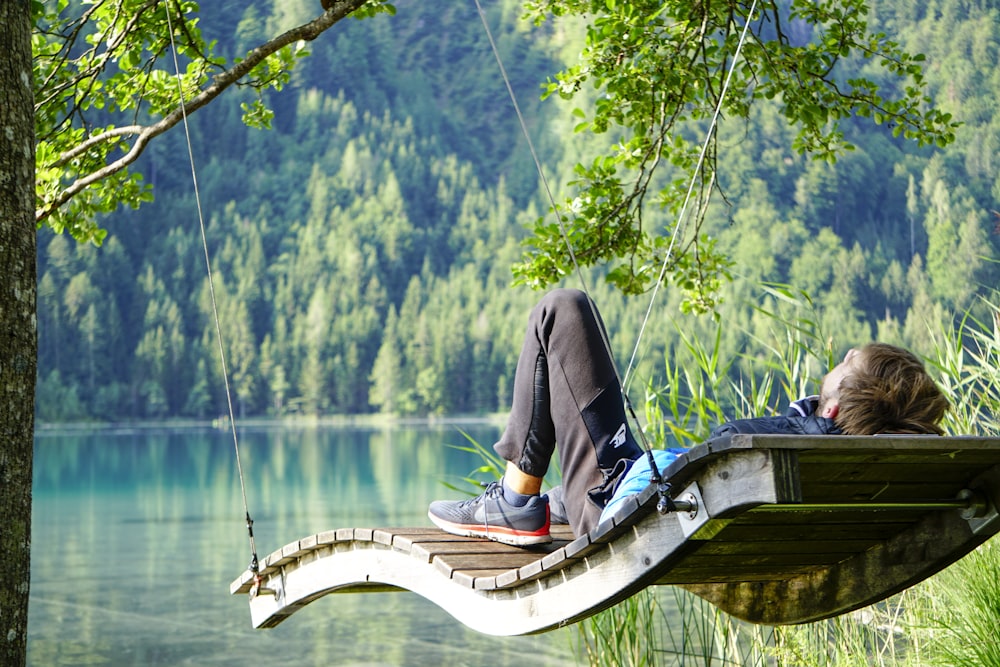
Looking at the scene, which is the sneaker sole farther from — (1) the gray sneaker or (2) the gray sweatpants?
(2) the gray sweatpants

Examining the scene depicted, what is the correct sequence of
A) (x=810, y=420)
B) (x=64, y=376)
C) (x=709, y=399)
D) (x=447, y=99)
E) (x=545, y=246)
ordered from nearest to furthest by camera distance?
(x=810, y=420) < (x=709, y=399) < (x=545, y=246) < (x=64, y=376) < (x=447, y=99)

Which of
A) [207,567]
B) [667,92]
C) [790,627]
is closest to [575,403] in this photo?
[790,627]

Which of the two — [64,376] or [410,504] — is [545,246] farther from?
[64,376]

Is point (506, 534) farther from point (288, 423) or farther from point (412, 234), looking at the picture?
point (412, 234)

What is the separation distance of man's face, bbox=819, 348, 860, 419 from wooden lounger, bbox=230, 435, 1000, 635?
0.21m

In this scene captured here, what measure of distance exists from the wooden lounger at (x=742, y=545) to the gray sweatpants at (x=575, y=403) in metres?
0.22

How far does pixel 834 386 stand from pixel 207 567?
14777 millimetres

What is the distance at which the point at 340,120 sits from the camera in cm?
12381

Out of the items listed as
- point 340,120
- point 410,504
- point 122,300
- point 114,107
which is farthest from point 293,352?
point 114,107

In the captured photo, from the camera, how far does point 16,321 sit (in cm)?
262

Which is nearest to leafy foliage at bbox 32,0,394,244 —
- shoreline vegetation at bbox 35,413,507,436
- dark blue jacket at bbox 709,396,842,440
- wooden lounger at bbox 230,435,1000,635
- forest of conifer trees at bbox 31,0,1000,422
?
wooden lounger at bbox 230,435,1000,635

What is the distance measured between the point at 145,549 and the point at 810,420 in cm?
1703

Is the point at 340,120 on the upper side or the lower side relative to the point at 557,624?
upper

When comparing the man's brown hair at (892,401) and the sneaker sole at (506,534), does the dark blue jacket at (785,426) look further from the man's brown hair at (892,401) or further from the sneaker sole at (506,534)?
the sneaker sole at (506,534)
